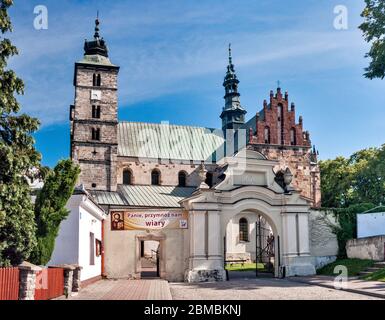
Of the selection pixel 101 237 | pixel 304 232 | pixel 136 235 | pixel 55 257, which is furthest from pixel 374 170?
pixel 55 257

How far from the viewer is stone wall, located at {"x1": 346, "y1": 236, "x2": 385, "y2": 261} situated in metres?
24.9

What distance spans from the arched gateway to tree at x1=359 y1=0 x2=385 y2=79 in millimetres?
7733

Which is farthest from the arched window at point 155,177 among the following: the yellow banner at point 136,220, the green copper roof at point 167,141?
the yellow banner at point 136,220

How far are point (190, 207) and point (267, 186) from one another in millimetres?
4946

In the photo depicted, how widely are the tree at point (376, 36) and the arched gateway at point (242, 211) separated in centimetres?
773

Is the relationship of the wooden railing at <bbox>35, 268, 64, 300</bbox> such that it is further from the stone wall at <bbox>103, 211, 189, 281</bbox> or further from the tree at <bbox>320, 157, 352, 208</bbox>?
the tree at <bbox>320, 157, 352, 208</bbox>

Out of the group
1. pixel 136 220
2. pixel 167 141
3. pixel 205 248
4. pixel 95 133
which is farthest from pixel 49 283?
pixel 167 141

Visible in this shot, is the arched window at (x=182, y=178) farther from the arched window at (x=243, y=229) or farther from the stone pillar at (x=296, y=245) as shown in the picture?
the stone pillar at (x=296, y=245)

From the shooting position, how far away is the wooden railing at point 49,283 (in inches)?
528

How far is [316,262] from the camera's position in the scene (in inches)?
1105

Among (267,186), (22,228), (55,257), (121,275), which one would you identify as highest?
(267,186)

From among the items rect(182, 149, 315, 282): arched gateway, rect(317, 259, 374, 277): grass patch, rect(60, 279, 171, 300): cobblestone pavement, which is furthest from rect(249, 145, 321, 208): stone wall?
rect(60, 279, 171, 300): cobblestone pavement

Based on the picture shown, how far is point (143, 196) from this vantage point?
38.3 m

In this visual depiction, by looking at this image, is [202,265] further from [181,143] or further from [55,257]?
[181,143]
